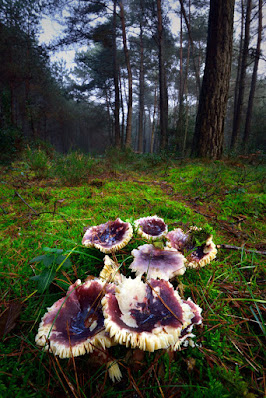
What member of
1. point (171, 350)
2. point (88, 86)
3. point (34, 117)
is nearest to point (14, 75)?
point (34, 117)

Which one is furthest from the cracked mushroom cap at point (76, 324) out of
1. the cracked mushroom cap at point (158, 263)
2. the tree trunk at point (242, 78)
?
the tree trunk at point (242, 78)

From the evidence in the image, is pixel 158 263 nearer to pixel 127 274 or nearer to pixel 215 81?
pixel 127 274

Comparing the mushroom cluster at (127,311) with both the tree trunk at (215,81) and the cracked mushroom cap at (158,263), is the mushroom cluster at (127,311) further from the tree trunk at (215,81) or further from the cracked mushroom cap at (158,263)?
the tree trunk at (215,81)

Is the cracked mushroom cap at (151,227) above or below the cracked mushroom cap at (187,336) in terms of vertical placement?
above

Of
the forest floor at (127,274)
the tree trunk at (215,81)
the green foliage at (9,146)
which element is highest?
the tree trunk at (215,81)

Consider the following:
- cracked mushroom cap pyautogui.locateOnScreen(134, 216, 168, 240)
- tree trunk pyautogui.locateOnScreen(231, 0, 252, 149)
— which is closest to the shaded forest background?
tree trunk pyautogui.locateOnScreen(231, 0, 252, 149)

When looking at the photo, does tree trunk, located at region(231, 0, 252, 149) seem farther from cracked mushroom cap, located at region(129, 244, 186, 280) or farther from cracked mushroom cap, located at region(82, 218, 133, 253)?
cracked mushroom cap, located at region(129, 244, 186, 280)

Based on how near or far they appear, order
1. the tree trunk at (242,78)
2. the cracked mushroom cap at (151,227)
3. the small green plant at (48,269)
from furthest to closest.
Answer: the tree trunk at (242,78), the cracked mushroom cap at (151,227), the small green plant at (48,269)
